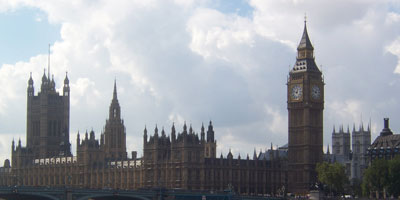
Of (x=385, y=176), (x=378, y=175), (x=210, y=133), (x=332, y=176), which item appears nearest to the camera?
(x=385, y=176)

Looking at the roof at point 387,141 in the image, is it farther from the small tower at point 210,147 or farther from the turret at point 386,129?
the small tower at point 210,147

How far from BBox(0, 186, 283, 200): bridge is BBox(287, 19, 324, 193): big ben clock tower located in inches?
986

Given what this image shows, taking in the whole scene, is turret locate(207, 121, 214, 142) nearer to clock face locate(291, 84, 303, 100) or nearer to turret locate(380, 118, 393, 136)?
clock face locate(291, 84, 303, 100)

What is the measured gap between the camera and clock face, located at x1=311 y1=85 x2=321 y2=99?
165 metres

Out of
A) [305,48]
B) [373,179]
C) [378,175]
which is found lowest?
[373,179]

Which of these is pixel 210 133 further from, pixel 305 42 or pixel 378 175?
pixel 378 175

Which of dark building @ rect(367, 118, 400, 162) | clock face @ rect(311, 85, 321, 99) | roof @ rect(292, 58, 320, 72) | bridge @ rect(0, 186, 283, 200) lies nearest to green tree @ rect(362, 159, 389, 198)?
bridge @ rect(0, 186, 283, 200)

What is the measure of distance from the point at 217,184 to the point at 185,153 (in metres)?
9.36

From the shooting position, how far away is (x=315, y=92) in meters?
165

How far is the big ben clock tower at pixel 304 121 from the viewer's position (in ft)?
538

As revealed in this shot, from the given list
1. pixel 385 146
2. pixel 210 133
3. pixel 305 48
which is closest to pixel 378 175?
pixel 385 146

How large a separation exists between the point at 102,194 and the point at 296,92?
50296 mm

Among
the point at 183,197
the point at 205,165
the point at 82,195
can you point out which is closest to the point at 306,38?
the point at 205,165

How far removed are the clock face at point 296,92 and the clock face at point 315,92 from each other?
7.03ft
